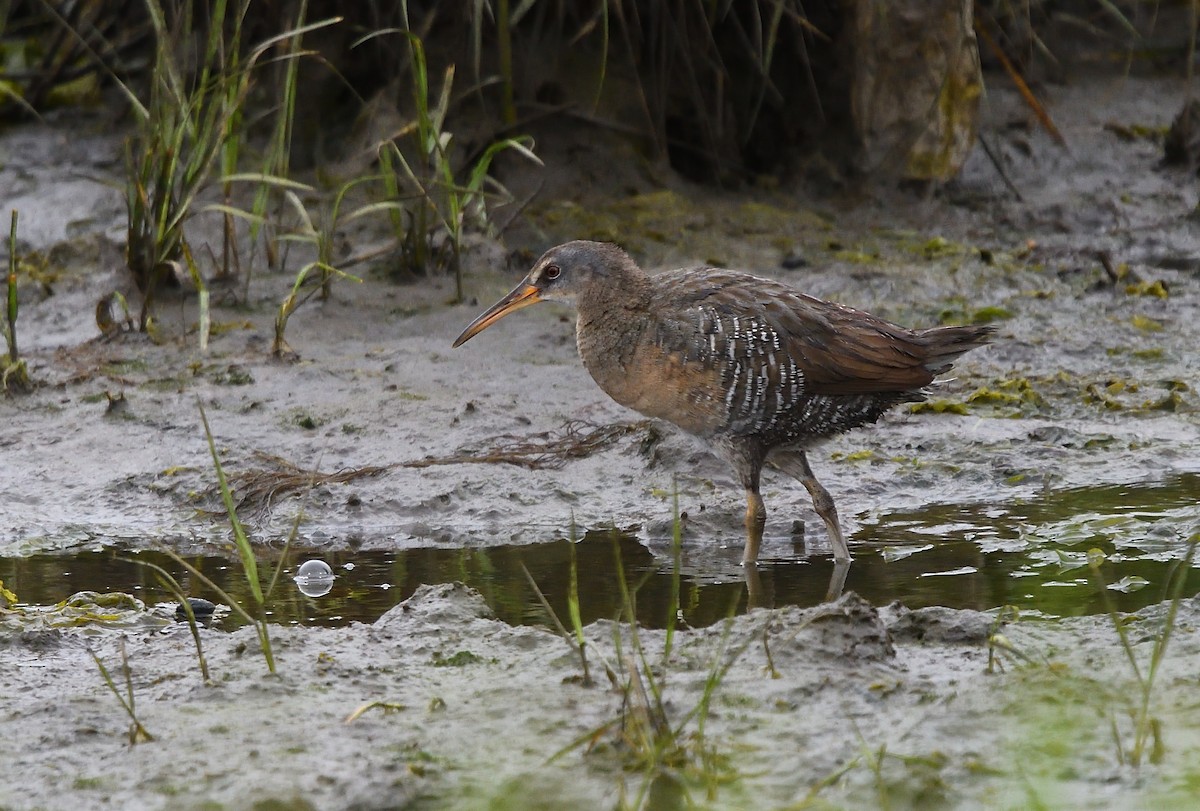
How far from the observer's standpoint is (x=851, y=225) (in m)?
8.21

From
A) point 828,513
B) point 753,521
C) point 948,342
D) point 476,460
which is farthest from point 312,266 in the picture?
point 948,342

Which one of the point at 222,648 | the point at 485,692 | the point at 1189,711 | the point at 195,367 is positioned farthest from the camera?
the point at 195,367

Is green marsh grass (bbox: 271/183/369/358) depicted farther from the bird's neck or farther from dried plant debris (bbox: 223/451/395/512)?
the bird's neck

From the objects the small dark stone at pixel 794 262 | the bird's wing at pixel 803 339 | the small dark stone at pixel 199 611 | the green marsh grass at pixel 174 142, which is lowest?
the small dark stone at pixel 199 611

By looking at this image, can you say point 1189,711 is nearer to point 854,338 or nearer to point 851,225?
point 854,338

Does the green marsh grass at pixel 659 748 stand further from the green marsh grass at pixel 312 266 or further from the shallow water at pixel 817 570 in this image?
the green marsh grass at pixel 312 266

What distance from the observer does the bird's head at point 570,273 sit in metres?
5.48

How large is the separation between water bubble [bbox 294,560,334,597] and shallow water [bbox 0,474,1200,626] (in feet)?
0.12

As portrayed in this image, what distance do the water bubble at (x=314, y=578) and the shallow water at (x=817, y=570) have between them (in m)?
0.04

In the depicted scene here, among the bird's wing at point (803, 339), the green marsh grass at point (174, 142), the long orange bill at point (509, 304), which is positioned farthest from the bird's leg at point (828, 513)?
the green marsh grass at point (174, 142)

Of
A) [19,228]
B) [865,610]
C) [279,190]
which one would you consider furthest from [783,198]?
[865,610]

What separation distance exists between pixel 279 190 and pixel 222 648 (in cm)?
422

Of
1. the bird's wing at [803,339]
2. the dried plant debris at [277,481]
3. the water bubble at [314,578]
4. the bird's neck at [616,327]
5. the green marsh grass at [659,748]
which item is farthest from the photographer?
the dried plant debris at [277,481]

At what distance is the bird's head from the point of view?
18.0ft
